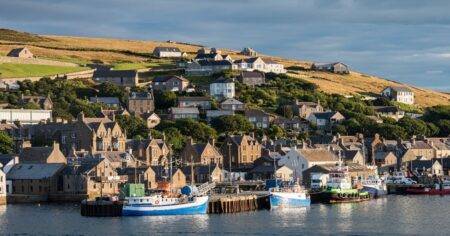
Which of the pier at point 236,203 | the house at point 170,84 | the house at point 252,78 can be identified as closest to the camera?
the pier at point 236,203

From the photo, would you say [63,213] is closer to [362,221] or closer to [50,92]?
[362,221]

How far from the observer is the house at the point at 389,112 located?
17912cm

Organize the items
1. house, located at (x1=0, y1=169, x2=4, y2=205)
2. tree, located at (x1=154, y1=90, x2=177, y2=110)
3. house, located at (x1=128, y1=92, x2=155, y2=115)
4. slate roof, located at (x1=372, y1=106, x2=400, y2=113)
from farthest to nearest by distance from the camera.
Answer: slate roof, located at (x1=372, y1=106, x2=400, y2=113), tree, located at (x1=154, y1=90, x2=177, y2=110), house, located at (x1=128, y1=92, x2=155, y2=115), house, located at (x1=0, y1=169, x2=4, y2=205)

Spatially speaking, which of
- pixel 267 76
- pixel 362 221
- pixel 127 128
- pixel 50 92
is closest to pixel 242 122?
pixel 127 128

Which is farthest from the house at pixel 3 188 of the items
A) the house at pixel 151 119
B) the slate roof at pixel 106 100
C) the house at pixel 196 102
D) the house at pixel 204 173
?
the house at pixel 196 102

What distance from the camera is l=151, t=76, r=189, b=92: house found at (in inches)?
6742

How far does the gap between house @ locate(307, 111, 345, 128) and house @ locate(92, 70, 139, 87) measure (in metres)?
29.4

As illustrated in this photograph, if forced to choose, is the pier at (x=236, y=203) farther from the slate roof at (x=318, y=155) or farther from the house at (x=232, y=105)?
the house at (x=232, y=105)

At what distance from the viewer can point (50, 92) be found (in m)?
155

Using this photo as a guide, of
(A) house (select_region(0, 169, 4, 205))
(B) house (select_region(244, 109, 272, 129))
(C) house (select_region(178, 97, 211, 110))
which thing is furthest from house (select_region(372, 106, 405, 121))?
(A) house (select_region(0, 169, 4, 205))

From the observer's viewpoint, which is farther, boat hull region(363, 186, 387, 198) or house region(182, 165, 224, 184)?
house region(182, 165, 224, 184)

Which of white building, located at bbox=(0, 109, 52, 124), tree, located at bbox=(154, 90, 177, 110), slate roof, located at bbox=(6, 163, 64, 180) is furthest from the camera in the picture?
tree, located at bbox=(154, 90, 177, 110)

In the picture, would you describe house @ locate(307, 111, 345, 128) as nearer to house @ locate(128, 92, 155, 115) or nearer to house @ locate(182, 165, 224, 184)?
house @ locate(128, 92, 155, 115)

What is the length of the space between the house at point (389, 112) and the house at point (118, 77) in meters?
40.0
